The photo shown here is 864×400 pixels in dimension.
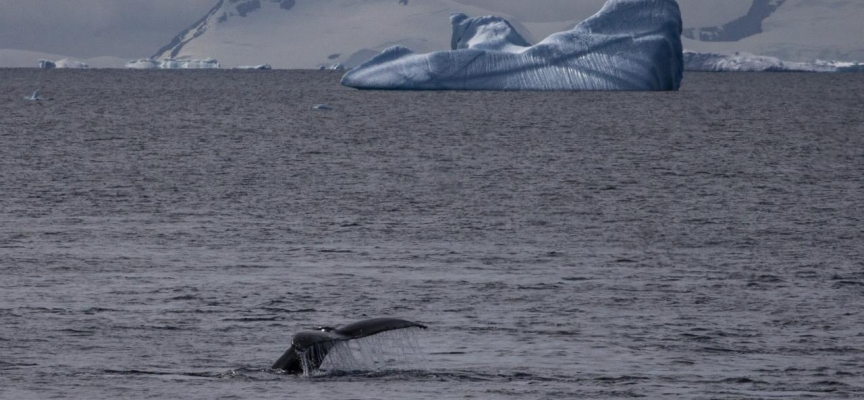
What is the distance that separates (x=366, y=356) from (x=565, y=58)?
77567 millimetres

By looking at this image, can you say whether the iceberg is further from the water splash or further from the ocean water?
the water splash

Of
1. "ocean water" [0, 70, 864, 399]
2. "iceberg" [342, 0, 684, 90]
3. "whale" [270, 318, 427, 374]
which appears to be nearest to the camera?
"whale" [270, 318, 427, 374]

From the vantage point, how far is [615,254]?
27.4 metres

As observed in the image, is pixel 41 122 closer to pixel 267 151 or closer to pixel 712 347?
pixel 267 151

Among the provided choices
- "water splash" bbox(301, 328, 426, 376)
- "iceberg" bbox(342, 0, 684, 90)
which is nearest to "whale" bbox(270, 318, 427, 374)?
"water splash" bbox(301, 328, 426, 376)

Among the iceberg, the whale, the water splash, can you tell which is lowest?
the water splash

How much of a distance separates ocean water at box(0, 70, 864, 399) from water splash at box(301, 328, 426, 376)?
0.71 feet

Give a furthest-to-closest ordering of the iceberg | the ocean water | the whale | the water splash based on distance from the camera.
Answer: the iceberg
the ocean water
the water splash
the whale

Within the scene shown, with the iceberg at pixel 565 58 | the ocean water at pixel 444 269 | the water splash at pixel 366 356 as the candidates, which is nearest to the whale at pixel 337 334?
the water splash at pixel 366 356

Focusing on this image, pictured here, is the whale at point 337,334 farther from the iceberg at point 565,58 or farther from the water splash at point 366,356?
the iceberg at point 565,58

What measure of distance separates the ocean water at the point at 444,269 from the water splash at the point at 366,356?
0.22 m

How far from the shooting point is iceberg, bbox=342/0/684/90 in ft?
304

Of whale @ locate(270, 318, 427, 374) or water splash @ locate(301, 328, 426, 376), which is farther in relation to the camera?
water splash @ locate(301, 328, 426, 376)

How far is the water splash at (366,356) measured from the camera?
1723cm
